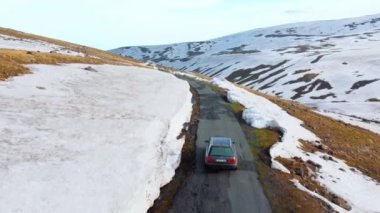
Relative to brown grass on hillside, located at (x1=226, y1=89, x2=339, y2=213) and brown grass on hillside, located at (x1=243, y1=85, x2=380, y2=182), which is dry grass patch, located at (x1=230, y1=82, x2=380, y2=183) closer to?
brown grass on hillside, located at (x1=243, y1=85, x2=380, y2=182)

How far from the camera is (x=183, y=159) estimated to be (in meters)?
29.9

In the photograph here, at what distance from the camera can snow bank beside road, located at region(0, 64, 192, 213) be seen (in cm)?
1830

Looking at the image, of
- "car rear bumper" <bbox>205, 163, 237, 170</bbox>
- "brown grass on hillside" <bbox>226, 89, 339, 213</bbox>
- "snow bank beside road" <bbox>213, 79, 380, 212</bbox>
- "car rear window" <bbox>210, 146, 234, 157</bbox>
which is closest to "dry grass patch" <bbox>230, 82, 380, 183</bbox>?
"snow bank beside road" <bbox>213, 79, 380, 212</bbox>

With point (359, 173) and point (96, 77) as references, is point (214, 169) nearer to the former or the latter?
point (359, 173)

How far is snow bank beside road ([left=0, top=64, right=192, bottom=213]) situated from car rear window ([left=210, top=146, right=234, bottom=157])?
2.73 m

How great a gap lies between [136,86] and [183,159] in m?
25.4

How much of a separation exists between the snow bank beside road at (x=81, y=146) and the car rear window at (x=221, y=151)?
2728 mm

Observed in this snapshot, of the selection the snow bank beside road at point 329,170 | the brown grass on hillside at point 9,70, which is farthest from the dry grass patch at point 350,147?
the brown grass on hillside at point 9,70

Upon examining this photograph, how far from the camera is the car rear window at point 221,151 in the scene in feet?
91.4

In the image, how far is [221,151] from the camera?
92.2 ft

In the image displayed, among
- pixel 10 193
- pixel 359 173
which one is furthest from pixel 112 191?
pixel 359 173

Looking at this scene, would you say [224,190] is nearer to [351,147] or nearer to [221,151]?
[221,151]

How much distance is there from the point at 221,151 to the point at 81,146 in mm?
9472

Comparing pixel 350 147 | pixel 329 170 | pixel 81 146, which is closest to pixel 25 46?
pixel 81 146
